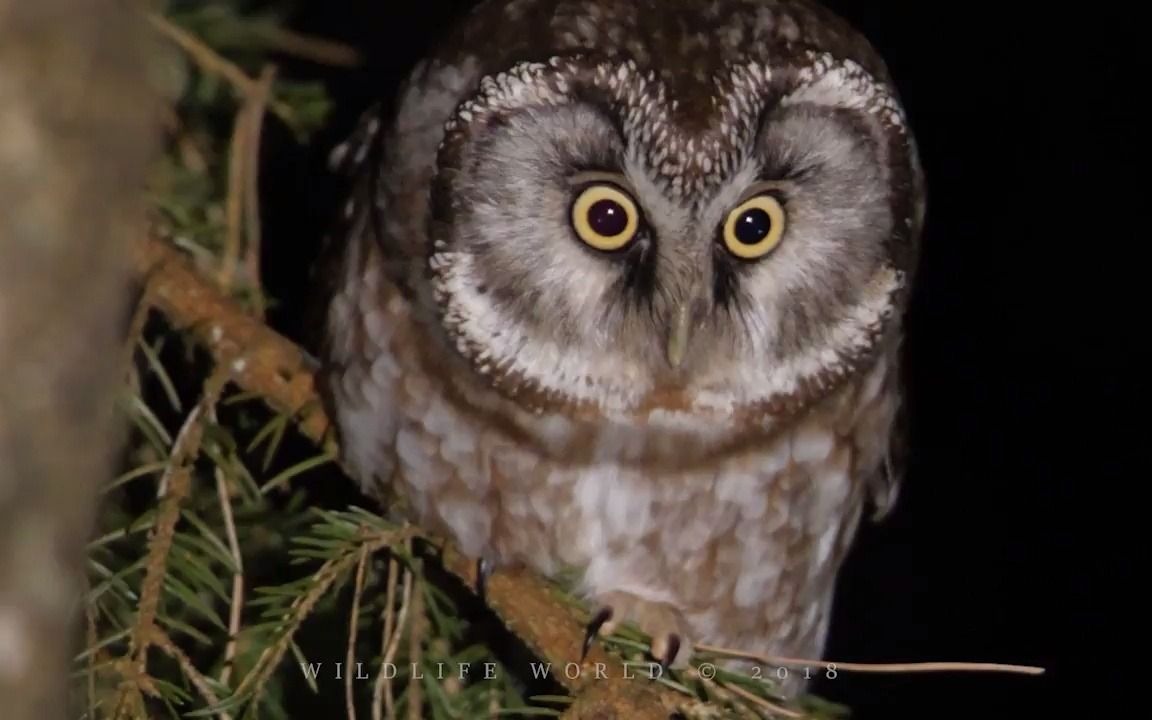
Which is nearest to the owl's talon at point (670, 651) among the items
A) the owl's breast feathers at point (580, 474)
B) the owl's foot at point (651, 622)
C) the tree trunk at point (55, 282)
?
the owl's foot at point (651, 622)

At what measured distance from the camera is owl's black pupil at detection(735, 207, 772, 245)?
123 cm

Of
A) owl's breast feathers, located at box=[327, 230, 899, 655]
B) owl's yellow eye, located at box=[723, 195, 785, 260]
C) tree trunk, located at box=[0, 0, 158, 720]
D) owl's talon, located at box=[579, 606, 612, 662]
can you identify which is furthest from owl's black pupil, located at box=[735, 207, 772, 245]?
tree trunk, located at box=[0, 0, 158, 720]

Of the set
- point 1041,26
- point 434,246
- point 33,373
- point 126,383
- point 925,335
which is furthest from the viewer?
point 925,335

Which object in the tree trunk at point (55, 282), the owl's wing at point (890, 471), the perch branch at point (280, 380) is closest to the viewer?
the tree trunk at point (55, 282)

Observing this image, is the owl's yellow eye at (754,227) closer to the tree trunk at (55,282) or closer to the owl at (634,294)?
the owl at (634,294)

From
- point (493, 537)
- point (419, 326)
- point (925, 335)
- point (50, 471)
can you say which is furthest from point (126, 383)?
point (925, 335)

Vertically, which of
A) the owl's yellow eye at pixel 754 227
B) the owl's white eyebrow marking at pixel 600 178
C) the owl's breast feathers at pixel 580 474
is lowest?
the owl's breast feathers at pixel 580 474

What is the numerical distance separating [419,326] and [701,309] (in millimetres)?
266

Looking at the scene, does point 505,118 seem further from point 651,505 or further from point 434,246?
point 651,505

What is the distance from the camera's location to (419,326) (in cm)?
134

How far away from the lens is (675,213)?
1190 millimetres

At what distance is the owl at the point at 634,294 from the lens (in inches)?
47.5

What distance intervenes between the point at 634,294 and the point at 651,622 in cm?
32

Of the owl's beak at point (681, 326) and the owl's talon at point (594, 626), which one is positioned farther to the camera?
the owl's beak at point (681, 326)
